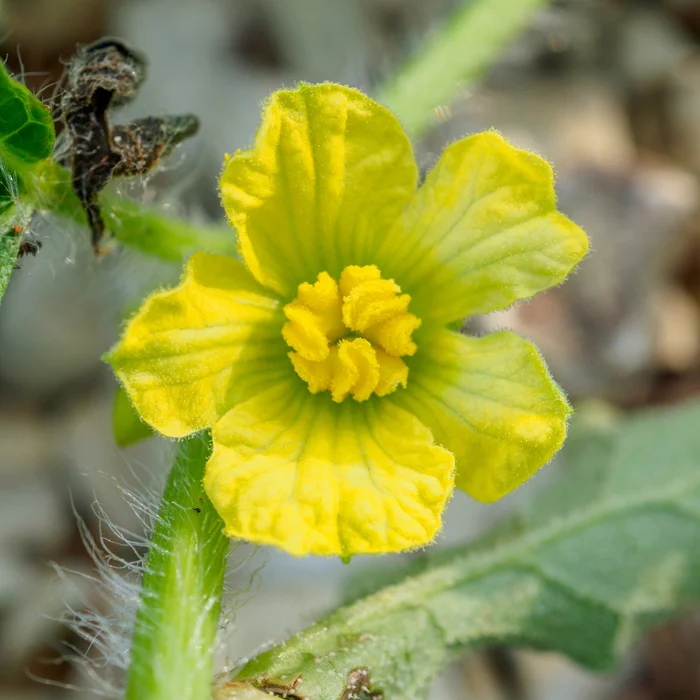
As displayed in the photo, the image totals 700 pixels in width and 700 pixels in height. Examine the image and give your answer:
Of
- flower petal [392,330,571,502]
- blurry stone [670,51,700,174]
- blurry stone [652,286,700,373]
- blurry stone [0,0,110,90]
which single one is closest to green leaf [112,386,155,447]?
flower petal [392,330,571,502]

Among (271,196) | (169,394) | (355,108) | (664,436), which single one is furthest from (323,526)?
(664,436)

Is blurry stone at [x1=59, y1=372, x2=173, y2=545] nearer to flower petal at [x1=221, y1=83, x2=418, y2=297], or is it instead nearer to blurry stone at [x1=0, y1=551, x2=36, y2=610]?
blurry stone at [x1=0, y1=551, x2=36, y2=610]

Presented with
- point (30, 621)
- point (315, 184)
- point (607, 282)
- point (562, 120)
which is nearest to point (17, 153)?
point (315, 184)

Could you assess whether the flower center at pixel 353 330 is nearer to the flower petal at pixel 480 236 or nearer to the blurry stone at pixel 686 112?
the flower petal at pixel 480 236

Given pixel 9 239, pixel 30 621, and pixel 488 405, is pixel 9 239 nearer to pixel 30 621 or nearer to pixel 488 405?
pixel 488 405

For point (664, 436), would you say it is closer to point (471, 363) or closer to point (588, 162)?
point (588, 162)
